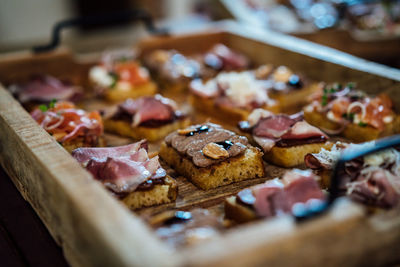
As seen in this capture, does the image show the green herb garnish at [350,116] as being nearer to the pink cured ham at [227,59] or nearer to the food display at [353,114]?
the food display at [353,114]

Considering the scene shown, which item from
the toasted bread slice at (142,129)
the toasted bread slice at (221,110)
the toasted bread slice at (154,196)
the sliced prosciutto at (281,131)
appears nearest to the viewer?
the toasted bread slice at (154,196)

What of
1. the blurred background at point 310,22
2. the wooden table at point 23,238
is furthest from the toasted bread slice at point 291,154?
the blurred background at point 310,22

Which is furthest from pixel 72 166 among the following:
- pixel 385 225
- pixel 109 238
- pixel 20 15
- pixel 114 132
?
Result: pixel 20 15

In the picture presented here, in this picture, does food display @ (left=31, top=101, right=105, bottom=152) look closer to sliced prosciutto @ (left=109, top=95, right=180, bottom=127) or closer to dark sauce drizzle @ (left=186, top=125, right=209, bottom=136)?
sliced prosciutto @ (left=109, top=95, right=180, bottom=127)

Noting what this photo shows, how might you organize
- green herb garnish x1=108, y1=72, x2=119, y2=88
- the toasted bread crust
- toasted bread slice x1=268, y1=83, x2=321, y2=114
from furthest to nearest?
green herb garnish x1=108, y1=72, x2=119, y2=88, toasted bread slice x1=268, y1=83, x2=321, y2=114, the toasted bread crust

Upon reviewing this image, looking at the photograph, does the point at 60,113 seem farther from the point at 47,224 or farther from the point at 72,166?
the point at 72,166

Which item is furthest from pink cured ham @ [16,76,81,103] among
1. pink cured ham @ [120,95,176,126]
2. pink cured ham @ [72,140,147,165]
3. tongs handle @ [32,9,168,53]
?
pink cured ham @ [72,140,147,165]
